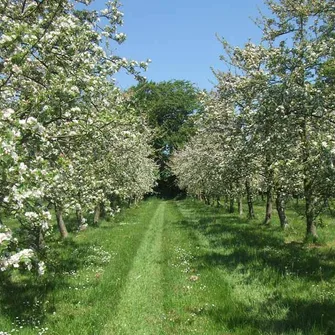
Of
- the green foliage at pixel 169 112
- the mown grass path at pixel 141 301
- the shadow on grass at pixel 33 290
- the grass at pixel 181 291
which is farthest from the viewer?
the green foliage at pixel 169 112

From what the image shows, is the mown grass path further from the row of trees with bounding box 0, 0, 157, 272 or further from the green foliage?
the green foliage

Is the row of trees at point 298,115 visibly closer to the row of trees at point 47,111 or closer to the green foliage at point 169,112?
the row of trees at point 47,111

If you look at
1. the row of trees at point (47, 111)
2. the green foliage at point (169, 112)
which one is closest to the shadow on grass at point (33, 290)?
the row of trees at point (47, 111)

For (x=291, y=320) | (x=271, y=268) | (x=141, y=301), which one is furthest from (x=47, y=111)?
(x=271, y=268)

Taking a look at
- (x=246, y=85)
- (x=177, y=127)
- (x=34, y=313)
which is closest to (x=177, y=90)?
(x=177, y=127)

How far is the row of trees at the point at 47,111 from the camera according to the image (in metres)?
6.86

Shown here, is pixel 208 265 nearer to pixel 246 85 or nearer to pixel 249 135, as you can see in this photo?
pixel 249 135

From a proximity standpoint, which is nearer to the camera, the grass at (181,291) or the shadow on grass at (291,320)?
the shadow on grass at (291,320)

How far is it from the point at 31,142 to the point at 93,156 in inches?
260

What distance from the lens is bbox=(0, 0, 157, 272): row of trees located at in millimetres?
6863

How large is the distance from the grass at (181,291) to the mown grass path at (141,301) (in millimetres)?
25

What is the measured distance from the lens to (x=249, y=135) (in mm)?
14305

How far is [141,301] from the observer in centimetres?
1160

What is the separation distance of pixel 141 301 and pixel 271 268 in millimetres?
4702
